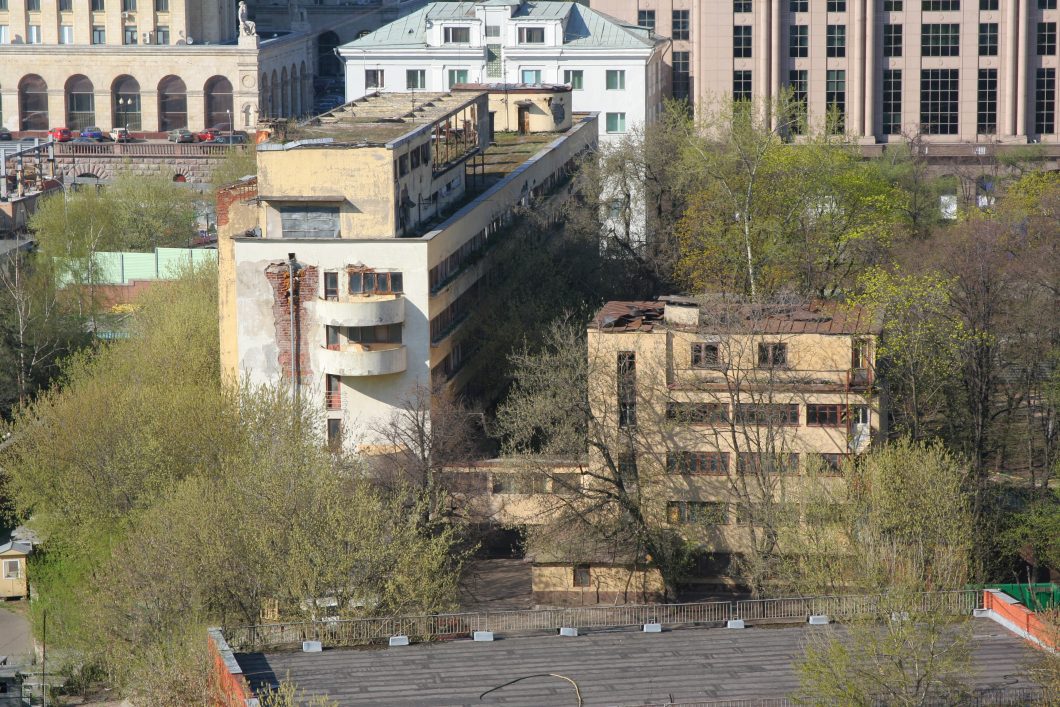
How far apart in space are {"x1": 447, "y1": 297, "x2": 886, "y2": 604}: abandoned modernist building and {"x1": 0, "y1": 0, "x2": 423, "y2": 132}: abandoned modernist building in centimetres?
10511

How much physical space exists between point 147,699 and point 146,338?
3120 centimetres

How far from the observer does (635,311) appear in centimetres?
6938

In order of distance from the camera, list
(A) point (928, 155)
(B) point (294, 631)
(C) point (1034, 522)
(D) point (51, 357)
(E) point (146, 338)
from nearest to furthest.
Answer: (B) point (294, 631) → (C) point (1034, 522) → (E) point (146, 338) → (D) point (51, 357) → (A) point (928, 155)

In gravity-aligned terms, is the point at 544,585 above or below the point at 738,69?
below

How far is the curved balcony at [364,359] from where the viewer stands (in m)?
71.2

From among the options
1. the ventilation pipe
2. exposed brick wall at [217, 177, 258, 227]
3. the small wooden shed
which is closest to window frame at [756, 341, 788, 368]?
the ventilation pipe

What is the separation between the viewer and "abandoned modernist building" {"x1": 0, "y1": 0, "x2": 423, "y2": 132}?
168500mm

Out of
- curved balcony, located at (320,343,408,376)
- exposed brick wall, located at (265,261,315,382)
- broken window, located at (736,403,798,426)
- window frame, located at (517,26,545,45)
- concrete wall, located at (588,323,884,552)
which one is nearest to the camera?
broken window, located at (736,403,798,426)

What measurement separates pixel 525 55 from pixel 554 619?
3182 inches

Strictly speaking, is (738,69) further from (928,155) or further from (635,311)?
(635,311)

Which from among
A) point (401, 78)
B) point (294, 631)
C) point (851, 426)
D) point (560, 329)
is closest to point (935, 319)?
point (851, 426)

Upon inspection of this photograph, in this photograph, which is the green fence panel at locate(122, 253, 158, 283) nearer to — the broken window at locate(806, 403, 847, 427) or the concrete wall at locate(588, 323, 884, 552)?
the concrete wall at locate(588, 323, 884, 552)

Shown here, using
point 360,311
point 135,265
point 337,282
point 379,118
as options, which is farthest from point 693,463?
point 135,265

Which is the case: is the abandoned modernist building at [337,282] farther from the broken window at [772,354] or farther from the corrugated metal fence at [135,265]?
the corrugated metal fence at [135,265]
